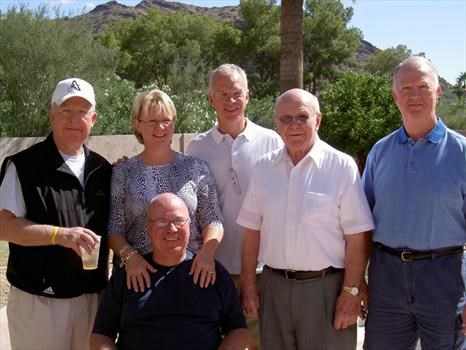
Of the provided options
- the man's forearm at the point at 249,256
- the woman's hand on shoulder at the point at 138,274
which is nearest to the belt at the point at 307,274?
the man's forearm at the point at 249,256

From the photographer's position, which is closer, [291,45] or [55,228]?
[55,228]

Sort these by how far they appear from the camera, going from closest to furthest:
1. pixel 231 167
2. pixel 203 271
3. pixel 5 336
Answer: pixel 203 271, pixel 231 167, pixel 5 336

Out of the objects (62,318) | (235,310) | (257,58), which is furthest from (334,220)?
(257,58)

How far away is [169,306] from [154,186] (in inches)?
28.5

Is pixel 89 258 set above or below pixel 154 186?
below

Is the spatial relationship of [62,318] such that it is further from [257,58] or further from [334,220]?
[257,58]

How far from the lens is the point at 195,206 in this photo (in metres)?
3.43

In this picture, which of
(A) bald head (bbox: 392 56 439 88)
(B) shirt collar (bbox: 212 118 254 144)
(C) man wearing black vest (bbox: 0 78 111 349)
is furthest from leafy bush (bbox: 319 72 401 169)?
(C) man wearing black vest (bbox: 0 78 111 349)

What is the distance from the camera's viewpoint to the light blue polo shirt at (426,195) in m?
3.13

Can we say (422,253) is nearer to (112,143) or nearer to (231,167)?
(231,167)

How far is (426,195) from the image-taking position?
3145 mm

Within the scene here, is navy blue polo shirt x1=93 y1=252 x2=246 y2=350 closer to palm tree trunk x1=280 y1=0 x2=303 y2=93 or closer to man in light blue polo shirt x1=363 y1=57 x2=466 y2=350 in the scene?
man in light blue polo shirt x1=363 y1=57 x2=466 y2=350

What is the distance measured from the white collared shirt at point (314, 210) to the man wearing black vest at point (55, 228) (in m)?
0.99

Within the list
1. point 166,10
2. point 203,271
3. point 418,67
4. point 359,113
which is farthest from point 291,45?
point 166,10
